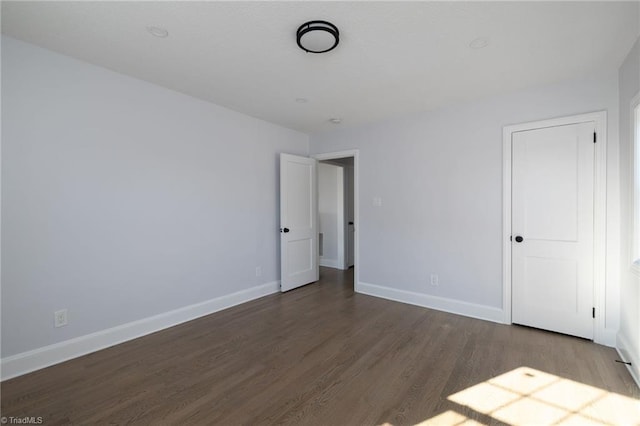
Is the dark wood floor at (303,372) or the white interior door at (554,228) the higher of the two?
the white interior door at (554,228)

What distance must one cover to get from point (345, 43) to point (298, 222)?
2.88 meters

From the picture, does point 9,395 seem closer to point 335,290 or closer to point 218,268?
point 218,268

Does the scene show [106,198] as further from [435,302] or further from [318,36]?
[435,302]

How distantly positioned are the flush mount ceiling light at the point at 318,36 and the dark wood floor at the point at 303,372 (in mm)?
2524

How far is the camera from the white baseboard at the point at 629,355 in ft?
6.88

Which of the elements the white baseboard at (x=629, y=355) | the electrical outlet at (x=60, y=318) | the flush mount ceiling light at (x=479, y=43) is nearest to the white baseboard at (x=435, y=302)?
the white baseboard at (x=629, y=355)

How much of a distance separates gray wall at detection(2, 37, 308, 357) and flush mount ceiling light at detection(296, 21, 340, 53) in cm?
183

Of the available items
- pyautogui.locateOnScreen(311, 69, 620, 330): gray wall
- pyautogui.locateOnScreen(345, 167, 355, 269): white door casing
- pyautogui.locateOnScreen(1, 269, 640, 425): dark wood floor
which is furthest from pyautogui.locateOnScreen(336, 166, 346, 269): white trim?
pyautogui.locateOnScreen(1, 269, 640, 425): dark wood floor

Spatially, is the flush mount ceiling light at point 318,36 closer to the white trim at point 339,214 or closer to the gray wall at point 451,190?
the gray wall at point 451,190

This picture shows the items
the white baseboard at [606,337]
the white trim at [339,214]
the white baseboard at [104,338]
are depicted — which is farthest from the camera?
the white trim at [339,214]

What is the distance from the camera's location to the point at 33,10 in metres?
1.88

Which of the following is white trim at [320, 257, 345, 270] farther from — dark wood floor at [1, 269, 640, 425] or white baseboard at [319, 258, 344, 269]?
dark wood floor at [1, 269, 640, 425]

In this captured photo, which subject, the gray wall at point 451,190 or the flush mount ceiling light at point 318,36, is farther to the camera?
the gray wall at point 451,190

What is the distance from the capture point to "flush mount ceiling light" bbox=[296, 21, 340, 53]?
1.97 metres
